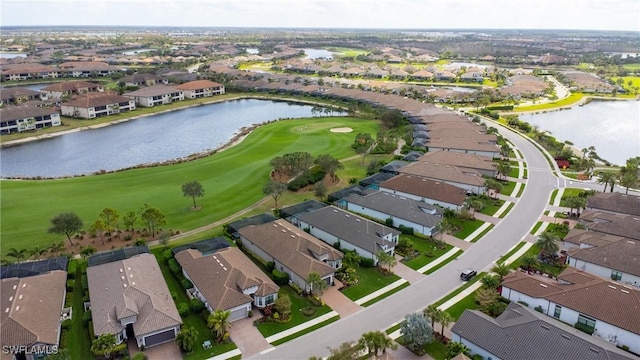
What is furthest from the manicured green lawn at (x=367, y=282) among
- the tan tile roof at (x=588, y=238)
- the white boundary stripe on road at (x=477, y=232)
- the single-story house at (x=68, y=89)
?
the single-story house at (x=68, y=89)

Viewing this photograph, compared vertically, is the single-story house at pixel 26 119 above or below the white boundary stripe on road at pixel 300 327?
above

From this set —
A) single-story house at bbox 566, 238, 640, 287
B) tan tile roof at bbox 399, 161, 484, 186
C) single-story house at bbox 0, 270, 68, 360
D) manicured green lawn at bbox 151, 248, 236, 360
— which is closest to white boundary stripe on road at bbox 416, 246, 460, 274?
single-story house at bbox 566, 238, 640, 287

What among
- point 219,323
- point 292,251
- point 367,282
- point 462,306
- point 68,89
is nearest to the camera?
point 219,323

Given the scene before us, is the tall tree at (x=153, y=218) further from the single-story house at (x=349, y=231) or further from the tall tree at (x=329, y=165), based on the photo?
the tall tree at (x=329, y=165)

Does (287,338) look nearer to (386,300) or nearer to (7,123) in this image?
(386,300)

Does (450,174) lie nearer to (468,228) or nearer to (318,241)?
(468,228)

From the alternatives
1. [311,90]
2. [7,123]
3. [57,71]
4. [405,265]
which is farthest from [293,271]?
[57,71]

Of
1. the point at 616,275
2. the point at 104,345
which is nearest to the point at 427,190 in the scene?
the point at 616,275
